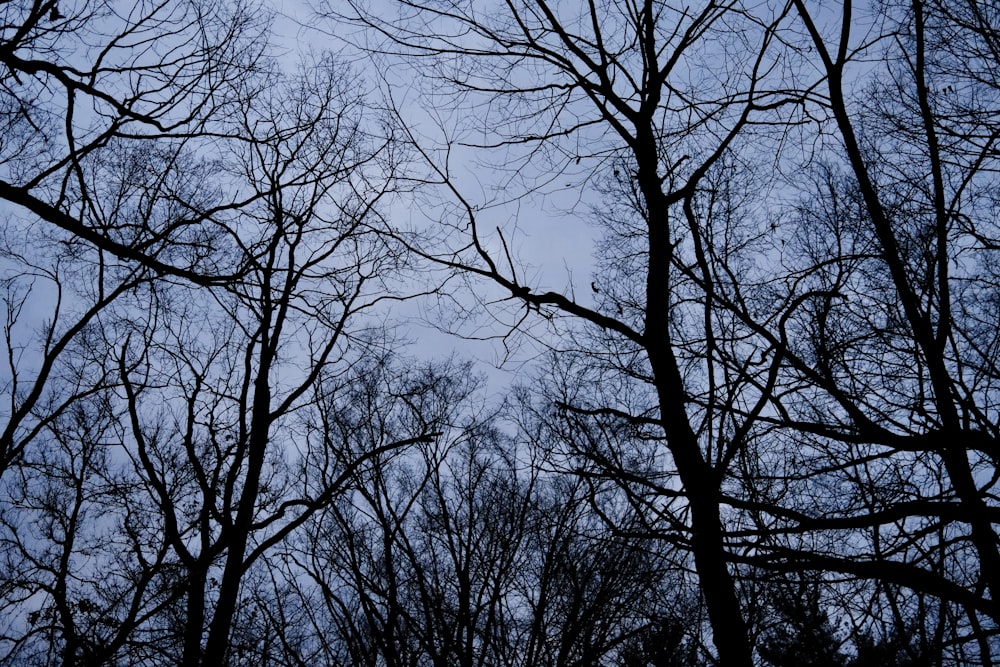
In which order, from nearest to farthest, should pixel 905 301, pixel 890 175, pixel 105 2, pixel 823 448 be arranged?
pixel 905 301
pixel 105 2
pixel 823 448
pixel 890 175

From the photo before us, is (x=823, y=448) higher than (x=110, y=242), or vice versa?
(x=110, y=242)

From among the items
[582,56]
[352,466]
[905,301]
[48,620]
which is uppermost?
[582,56]

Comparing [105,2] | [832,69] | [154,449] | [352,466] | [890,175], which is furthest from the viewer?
[154,449]

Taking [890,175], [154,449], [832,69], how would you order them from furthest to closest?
[154,449] < [890,175] < [832,69]

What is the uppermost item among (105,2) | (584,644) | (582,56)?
(105,2)

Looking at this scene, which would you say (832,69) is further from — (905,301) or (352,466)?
(352,466)

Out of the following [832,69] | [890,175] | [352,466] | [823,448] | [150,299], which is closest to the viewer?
[832,69]

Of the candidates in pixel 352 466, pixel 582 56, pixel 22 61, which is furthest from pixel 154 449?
pixel 582 56

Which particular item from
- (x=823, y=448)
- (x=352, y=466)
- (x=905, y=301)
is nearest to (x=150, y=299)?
(x=352, y=466)

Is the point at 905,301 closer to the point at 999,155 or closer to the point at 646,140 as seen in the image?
the point at 646,140

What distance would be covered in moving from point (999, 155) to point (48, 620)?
37.9ft

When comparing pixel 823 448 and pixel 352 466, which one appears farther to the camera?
pixel 352 466

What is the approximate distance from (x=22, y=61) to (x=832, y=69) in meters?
4.55

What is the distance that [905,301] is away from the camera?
10.9 feet
